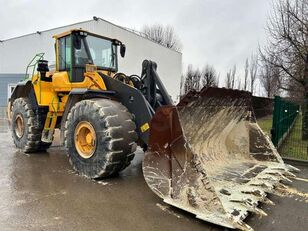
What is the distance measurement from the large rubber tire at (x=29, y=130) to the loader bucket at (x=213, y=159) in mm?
4340

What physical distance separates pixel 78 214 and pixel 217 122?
2.88 m

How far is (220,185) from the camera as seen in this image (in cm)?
443

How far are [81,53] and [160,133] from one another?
325 centimetres

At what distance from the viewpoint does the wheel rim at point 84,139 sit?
18.2 ft

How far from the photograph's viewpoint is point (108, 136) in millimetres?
5043

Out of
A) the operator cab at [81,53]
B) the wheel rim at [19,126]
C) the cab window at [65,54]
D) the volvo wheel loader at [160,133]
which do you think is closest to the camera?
the volvo wheel loader at [160,133]

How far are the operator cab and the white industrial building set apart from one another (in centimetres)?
1287

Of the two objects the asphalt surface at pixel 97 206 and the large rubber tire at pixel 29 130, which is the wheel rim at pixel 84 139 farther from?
the large rubber tire at pixel 29 130

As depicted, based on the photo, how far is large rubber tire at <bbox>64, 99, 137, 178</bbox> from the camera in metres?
5.05

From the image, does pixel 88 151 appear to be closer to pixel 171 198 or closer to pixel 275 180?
pixel 171 198

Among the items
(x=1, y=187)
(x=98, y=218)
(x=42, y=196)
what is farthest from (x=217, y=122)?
(x=1, y=187)

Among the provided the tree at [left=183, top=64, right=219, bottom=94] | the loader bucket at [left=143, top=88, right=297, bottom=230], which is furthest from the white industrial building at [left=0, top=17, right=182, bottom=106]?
the tree at [left=183, top=64, right=219, bottom=94]

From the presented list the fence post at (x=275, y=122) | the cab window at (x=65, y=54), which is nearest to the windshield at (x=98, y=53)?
the cab window at (x=65, y=54)

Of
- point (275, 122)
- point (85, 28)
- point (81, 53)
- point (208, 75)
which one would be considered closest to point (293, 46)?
point (275, 122)
